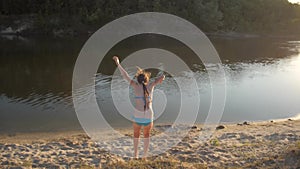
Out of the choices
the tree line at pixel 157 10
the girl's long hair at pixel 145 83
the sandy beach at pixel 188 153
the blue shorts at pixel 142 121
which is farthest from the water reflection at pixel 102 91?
the tree line at pixel 157 10

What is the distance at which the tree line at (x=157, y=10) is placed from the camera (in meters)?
68.3

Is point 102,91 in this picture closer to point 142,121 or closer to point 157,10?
point 142,121

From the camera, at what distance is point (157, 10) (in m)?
71.6

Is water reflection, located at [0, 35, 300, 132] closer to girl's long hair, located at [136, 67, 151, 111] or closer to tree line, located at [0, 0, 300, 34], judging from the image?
girl's long hair, located at [136, 67, 151, 111]

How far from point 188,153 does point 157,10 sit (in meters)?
64.6

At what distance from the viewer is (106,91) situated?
20.7 m

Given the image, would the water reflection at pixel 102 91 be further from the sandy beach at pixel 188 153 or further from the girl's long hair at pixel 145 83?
the girl's long hair at pixel 145 83

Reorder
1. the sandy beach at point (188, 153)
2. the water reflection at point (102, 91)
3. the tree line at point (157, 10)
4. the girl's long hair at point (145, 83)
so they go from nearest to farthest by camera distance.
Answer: the girl's long hair at point (145, 83) < the sandy beach at point (188, 153) < the water reflection at point (102, 91) < the tree line at point (157, 10)

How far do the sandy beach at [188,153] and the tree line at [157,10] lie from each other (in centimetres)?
5860

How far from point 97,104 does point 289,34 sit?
3001 inches

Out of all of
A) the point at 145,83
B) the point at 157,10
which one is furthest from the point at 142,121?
the point at 157,10

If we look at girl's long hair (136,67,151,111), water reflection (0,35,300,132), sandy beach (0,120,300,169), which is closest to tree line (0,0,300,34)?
water reflection (0,35,300,132)

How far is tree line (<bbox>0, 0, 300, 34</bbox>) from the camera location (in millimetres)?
68312

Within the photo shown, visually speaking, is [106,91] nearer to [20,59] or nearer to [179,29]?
[20,59]
